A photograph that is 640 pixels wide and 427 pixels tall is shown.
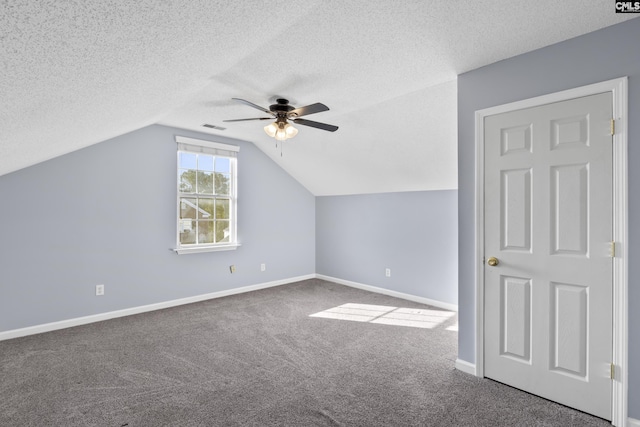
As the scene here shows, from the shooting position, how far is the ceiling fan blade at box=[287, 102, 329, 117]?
2.59 metres

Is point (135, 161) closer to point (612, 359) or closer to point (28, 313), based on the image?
point (28, 313)

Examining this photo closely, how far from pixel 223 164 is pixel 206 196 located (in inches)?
23.7

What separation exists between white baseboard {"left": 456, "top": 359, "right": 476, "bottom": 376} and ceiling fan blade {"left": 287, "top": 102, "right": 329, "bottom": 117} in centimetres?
238

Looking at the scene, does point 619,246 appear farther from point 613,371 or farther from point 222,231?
point 222,231

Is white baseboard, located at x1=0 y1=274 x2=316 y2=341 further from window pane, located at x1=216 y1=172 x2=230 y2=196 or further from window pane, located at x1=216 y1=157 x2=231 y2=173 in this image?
window pane, located at x1=216 y1=157 x2=231 y2=173

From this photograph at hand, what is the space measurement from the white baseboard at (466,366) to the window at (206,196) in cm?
351

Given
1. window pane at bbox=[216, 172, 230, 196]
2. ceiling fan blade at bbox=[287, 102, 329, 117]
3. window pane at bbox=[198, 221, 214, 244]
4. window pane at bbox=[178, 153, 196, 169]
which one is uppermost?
ceiling fan blade at bbox=[287, 102, 329, 117]

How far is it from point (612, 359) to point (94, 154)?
5.15 m

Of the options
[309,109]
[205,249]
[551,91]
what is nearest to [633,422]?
[551,91]

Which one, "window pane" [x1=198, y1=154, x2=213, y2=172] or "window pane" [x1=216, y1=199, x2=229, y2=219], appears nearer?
"window pane" [x1=198, y1=154, x2=213, y2=172]

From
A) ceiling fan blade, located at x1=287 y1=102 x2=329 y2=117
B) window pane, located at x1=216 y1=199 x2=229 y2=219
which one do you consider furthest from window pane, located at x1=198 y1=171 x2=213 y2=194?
ceiling fan blade, located at x1=287 y1=102 x2=329 y2=117

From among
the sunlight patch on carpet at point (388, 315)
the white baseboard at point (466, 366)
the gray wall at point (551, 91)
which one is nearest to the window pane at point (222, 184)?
the sunlight patch on carpet at point (388, 315)

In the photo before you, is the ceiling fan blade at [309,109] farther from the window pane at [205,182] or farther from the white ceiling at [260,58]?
the window pane at [205,182]

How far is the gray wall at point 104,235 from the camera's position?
336cm
